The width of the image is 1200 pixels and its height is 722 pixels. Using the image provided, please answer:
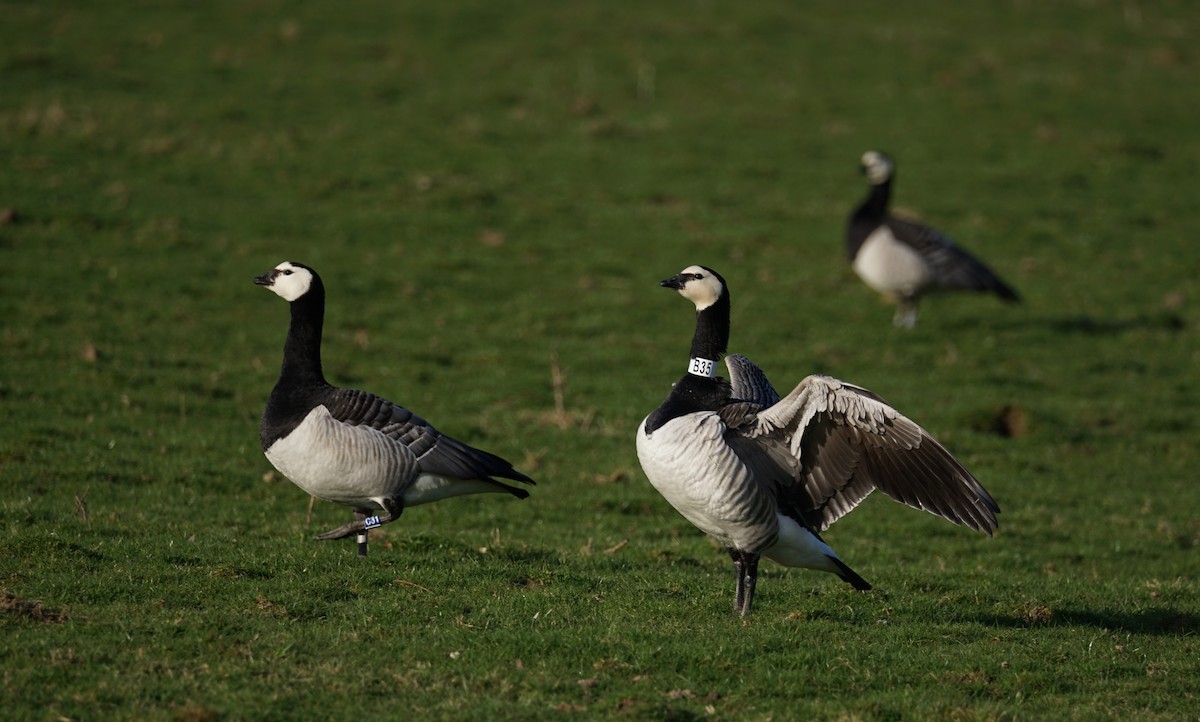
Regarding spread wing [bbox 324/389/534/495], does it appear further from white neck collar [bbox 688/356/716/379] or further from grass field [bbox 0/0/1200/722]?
white neck collar [bbox 688/356/716/379]

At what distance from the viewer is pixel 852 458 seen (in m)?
10.4

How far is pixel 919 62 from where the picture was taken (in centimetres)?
3741

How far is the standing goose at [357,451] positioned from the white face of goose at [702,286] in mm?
2229

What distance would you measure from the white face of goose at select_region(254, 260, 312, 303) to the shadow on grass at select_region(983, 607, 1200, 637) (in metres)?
6.74

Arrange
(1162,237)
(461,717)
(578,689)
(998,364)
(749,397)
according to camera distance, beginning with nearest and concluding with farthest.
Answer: (461,717) < (578,689) < (749,397) < (998,364) < (1162,237)

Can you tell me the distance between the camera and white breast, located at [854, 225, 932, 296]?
73.4 ft

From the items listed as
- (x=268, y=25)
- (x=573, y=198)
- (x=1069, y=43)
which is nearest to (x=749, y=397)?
(x=573, y=198)

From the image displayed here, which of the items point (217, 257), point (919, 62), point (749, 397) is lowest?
point (217, 257)

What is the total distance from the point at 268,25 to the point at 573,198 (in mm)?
13762

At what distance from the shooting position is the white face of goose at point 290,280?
1184cm

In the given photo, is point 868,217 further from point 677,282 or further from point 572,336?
point 677,282

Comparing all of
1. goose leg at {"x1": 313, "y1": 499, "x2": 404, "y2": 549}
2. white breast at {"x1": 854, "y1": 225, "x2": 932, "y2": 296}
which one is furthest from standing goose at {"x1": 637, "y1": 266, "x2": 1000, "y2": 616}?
white breast at {"x1": 854, "y1": 225, "x2": 932, "y2": 296}

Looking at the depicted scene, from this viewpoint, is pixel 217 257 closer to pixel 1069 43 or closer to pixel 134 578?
pixel 134 578

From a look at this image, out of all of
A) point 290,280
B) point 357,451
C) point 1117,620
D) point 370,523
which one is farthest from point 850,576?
point 290,280
